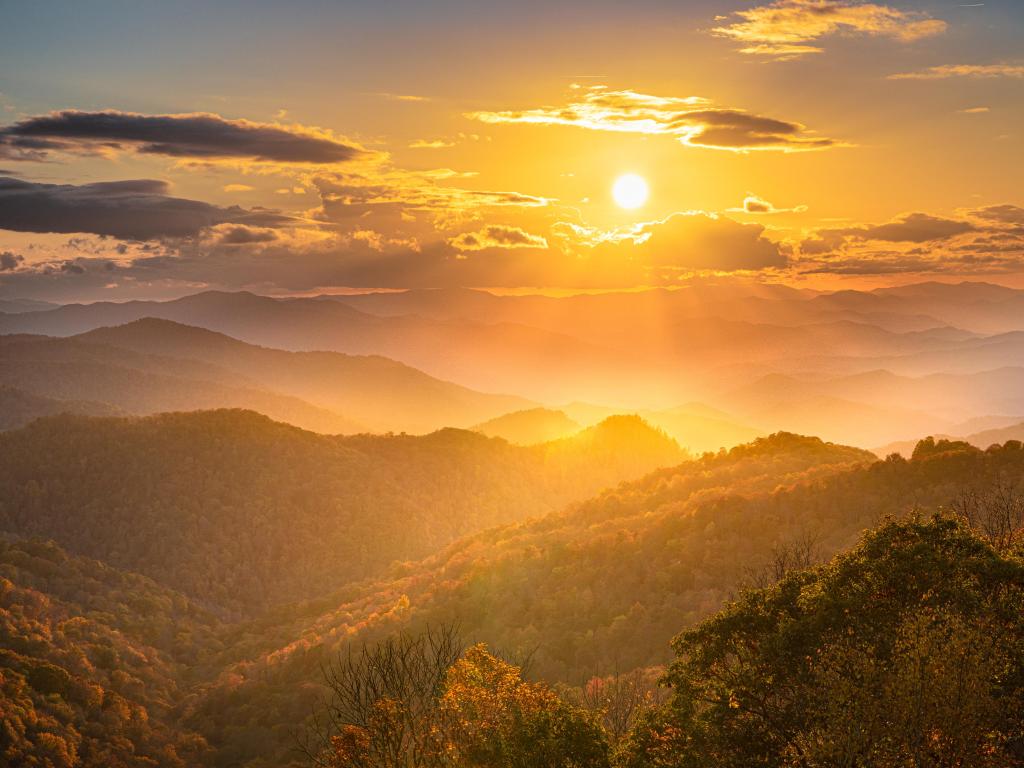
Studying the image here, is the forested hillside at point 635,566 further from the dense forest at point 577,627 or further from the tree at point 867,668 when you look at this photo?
the tree at point 867,668

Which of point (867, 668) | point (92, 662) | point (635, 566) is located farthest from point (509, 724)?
point (92, 662)

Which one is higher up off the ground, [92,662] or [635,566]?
[635,566]

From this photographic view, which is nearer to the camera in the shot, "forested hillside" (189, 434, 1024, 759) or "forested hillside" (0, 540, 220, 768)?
"forested hillside" (0, 540, 220, 768)

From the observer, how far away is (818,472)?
135250 mm

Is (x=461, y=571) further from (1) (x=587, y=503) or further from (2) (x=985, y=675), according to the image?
(2) (x=985, y=675)

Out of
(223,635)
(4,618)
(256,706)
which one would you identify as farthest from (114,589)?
(256,706)

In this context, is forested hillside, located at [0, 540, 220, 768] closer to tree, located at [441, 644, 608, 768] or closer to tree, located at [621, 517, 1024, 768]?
tree, located at [441, 644, 608, 768]

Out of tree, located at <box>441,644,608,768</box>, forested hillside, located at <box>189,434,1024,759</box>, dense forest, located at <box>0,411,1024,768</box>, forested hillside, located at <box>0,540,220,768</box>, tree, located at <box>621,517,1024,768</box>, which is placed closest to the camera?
tree, located at <box>621,517,1024,768</box>

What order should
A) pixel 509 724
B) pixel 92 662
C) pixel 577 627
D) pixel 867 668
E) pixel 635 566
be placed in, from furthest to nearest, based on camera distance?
pixel 92 662 → pixel 635 566 → pixel 577 627 → pixel 509 724 → pixel 867 668

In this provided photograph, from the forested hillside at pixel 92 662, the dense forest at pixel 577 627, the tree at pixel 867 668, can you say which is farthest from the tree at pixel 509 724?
the forested hillside at pixel 92 662

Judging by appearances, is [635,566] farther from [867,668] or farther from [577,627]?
[867,668]

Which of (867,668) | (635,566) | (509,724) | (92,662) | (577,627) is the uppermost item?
(867,668)

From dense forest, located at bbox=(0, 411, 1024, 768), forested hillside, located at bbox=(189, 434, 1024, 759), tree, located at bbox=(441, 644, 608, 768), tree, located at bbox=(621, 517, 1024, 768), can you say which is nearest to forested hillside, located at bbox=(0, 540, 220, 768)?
dense forest, located at bbox=(0, 411, 1024, 768)

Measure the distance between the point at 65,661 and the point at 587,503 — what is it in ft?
359
